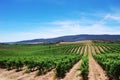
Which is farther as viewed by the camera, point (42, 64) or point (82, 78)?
point (42, 64)

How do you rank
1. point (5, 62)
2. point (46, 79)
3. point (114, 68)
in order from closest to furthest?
point (114, 68) < point (46, 79) < point (5, 62)

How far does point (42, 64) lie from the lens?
117 feet

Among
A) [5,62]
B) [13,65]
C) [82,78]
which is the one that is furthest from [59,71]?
[5,62]

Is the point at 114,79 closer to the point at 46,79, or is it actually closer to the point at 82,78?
the point at 82,78

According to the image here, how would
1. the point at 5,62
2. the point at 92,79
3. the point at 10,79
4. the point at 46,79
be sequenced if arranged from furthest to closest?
the point at 5,62 → the point at 10,79 → the point at 46,79 → the point at 92,79

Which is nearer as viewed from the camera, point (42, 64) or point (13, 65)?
point (42, 64)

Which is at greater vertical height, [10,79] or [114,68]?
[114,68]

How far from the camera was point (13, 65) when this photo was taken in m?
44.3

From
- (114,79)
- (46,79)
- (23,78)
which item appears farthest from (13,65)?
(114,79)

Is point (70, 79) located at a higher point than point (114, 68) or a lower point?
lower

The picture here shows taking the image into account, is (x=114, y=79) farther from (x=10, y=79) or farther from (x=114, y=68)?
(x=10, y=79)

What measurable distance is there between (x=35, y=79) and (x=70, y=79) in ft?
Result: 16.0

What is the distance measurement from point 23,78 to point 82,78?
864 cm

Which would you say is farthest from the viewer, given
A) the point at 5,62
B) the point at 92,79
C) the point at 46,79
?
the point at 5,62
